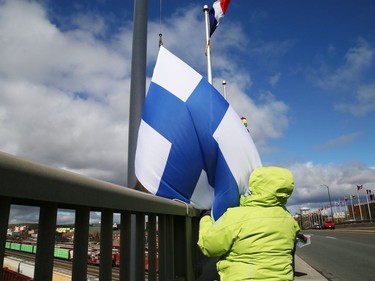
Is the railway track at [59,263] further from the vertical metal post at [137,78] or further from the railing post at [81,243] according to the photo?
the vertical metal post at [137,78]

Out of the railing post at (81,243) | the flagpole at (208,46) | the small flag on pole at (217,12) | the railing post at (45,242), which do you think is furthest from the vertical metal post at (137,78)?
the small flag on pole at (217,12)

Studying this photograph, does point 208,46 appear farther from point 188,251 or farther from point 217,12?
point 188,251

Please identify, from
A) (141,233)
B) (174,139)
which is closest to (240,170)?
(174,139)

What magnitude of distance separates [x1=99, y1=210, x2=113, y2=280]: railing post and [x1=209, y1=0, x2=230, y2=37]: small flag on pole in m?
7.86

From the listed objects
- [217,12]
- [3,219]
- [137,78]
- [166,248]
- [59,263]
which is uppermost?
[217,12]

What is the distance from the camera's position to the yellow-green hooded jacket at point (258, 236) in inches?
86.7

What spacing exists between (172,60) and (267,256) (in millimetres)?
2076

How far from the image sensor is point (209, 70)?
760 centimetres

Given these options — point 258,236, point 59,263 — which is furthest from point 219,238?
point 59,263

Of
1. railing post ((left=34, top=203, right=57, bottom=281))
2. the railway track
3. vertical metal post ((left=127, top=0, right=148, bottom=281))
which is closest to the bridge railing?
railing post ((left=34, top=203, right=57, bottom=281))

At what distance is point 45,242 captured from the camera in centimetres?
124

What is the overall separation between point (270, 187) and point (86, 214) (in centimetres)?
130

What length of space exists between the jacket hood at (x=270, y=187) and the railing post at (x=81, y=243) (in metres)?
1.24

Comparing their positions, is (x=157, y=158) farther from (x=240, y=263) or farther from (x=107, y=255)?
(x=107, y=255)
